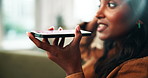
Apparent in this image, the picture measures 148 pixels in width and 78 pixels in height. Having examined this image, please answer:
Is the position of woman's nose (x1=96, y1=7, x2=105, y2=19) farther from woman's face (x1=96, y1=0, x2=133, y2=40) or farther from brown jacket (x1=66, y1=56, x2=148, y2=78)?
brown jacket (x1=66, y1=56, x2=148, y2=78)

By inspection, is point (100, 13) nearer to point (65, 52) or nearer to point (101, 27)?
point (101, 27)

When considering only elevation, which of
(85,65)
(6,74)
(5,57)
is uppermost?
(85,65)

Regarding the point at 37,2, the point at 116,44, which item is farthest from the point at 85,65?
the point at 37,2

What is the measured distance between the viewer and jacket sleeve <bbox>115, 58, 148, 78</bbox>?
0.90 metres

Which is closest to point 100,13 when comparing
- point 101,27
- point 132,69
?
point 101,27

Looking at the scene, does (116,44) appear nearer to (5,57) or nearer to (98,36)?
(98,36)

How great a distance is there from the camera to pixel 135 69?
3.02ft

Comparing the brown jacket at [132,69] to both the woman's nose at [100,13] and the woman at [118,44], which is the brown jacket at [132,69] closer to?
the woman at [118,44]

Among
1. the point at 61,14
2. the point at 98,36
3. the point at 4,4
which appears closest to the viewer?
the point at 98,36

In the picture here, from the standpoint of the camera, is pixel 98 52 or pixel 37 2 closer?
pixel 98 52

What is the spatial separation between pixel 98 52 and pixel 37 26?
188 centimetres

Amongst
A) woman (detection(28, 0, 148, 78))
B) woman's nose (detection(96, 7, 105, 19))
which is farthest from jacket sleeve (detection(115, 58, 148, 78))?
woman's nose (detection(96, 7, 105, 19))

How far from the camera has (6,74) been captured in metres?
1.73

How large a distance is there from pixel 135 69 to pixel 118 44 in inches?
5.7
